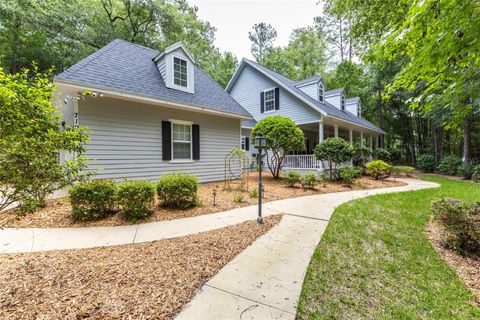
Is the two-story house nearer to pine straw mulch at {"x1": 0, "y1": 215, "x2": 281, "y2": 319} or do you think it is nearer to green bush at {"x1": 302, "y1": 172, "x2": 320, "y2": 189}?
green bush at {"x1": 302, "y1": 172, "x2": 320, "y2": 189}

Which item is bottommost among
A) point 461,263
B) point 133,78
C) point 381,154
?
point 461,263

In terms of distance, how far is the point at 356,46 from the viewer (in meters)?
10.7

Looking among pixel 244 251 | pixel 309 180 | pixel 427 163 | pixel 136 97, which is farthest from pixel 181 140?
pixel 427 163

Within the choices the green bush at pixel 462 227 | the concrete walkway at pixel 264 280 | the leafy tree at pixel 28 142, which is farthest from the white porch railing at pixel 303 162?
the leafy tree at pixel 28 142

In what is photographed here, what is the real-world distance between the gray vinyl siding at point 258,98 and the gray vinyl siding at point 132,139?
229 inches

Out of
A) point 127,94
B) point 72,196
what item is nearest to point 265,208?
point 72,196

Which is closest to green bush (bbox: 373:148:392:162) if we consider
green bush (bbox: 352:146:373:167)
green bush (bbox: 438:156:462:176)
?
green bush (bbox: 352:146:373:167)

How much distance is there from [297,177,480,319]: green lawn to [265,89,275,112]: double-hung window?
1046 centimetres

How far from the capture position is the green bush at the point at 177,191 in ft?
16.7

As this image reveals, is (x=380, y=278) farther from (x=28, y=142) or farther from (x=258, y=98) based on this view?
(x=258, y=98)

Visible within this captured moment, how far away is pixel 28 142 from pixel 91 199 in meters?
2.56

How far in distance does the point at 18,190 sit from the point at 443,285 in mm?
5113

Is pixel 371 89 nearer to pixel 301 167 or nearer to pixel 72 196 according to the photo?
pixel 301 167

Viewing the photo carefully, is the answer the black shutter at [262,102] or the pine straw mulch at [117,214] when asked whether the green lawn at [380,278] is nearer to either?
the pine straw mulch at [117,214]
